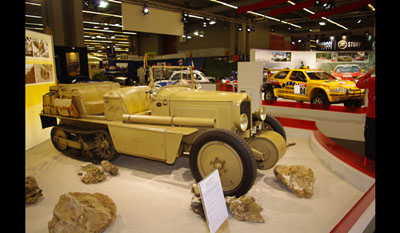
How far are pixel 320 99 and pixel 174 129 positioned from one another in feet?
20.5

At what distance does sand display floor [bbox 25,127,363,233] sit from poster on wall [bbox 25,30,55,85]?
5.27 feet

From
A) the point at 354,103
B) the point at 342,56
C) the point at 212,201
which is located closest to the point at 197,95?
the point at 212,201

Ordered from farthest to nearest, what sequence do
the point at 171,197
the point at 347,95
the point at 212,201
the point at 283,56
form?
the point at 283,56, the point at 347,95, the point at 171,197, the point at 212,201

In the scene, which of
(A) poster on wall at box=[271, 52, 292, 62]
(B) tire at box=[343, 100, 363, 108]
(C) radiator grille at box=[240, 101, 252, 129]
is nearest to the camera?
(C) radiator grille at box=[240, 101, 252, 129]

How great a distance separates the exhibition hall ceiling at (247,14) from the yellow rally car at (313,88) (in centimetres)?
258

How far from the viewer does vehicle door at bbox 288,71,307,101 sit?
9.00 m

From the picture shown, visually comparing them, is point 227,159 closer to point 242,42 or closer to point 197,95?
point 197,95

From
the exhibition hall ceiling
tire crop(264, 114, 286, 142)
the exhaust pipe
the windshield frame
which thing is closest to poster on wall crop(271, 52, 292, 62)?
the exhibition hall ceiling

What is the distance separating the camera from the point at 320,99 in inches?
339

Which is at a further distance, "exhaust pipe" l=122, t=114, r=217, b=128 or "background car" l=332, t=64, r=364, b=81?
"background car" l=332, t=64, r=364, b=81

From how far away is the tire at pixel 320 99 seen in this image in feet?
27.7

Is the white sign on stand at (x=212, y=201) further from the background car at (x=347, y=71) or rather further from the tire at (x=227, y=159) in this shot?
the background car at (x=347, y=71)

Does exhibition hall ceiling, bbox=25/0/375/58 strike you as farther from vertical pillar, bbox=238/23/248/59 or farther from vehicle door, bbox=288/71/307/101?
vehicle door, bbox=288/71/307/101
